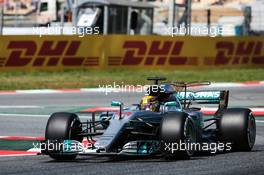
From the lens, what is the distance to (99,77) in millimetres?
28312

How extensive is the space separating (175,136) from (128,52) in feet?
62.2

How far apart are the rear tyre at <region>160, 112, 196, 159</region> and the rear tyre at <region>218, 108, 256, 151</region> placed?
3.34 feet

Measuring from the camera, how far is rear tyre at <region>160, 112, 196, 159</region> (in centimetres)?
1052

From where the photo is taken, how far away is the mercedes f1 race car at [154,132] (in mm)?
10602

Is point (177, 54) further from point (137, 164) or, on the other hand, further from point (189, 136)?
point (137, 164)

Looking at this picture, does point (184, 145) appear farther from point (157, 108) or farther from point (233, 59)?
point (233, 59)

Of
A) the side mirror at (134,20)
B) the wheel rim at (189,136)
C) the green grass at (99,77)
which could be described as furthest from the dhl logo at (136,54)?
the wheel rim at (189,136)

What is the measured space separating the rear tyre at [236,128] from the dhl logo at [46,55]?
16723 mm

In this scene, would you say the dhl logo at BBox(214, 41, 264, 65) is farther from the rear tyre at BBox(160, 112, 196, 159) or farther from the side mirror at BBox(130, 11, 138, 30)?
the rear tyre at BBox(160, 112, 196, 159)

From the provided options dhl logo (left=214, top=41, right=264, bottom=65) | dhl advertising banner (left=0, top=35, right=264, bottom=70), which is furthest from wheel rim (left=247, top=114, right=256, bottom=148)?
dhl logo (left=214, top=41, right=264, bottom=65)

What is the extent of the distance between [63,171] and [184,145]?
63.5 inches

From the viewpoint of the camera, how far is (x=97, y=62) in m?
29.3

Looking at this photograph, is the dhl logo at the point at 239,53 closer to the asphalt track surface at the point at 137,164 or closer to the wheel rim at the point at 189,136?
the asphalt track surface at the point at 137,164

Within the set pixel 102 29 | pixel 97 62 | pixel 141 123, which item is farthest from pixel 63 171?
pixel 102 29
